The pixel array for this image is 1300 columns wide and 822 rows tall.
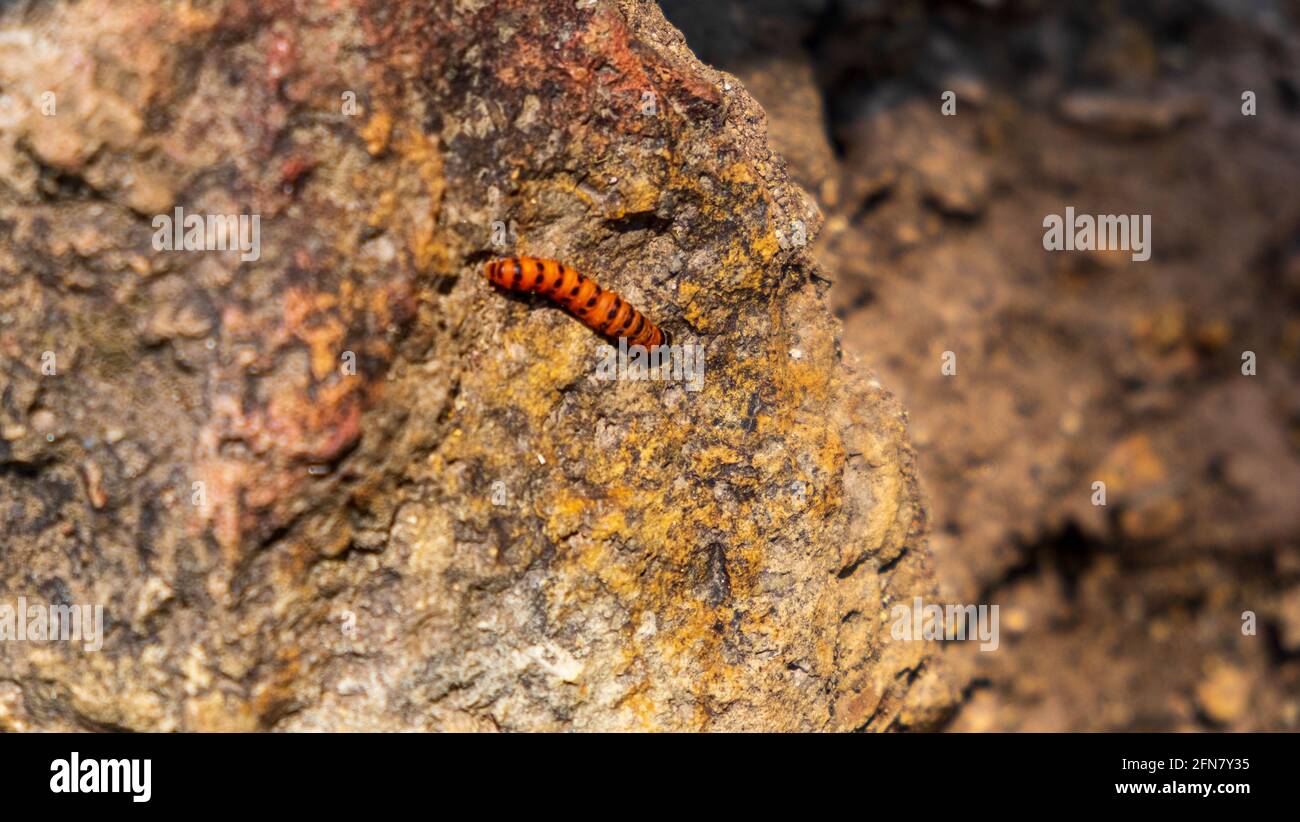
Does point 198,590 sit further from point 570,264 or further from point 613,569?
point 570,264

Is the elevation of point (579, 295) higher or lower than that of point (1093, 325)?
lower

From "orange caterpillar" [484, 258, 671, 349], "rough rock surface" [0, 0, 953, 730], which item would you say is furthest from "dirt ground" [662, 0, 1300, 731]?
"orange caterpillar" [484, 258, 671, 349]

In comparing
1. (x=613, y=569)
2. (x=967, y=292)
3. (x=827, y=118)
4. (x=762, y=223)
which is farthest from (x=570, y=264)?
(x=967, y=292)

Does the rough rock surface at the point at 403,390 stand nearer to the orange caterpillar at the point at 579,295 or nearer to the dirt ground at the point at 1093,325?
the orange caterpillar at the point at 579,295

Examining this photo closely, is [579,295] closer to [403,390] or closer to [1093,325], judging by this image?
[403,390]

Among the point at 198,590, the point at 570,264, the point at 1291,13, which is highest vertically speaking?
the point at 1291,13

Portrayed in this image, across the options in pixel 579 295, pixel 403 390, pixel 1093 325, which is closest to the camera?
pixel 403 390

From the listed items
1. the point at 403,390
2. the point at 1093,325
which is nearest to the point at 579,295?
the point at 403,390

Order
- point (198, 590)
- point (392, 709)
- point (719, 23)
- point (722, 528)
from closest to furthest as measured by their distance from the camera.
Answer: point (198, 590) < point (392, 709) < point (722, 528) < point (719, 23)
